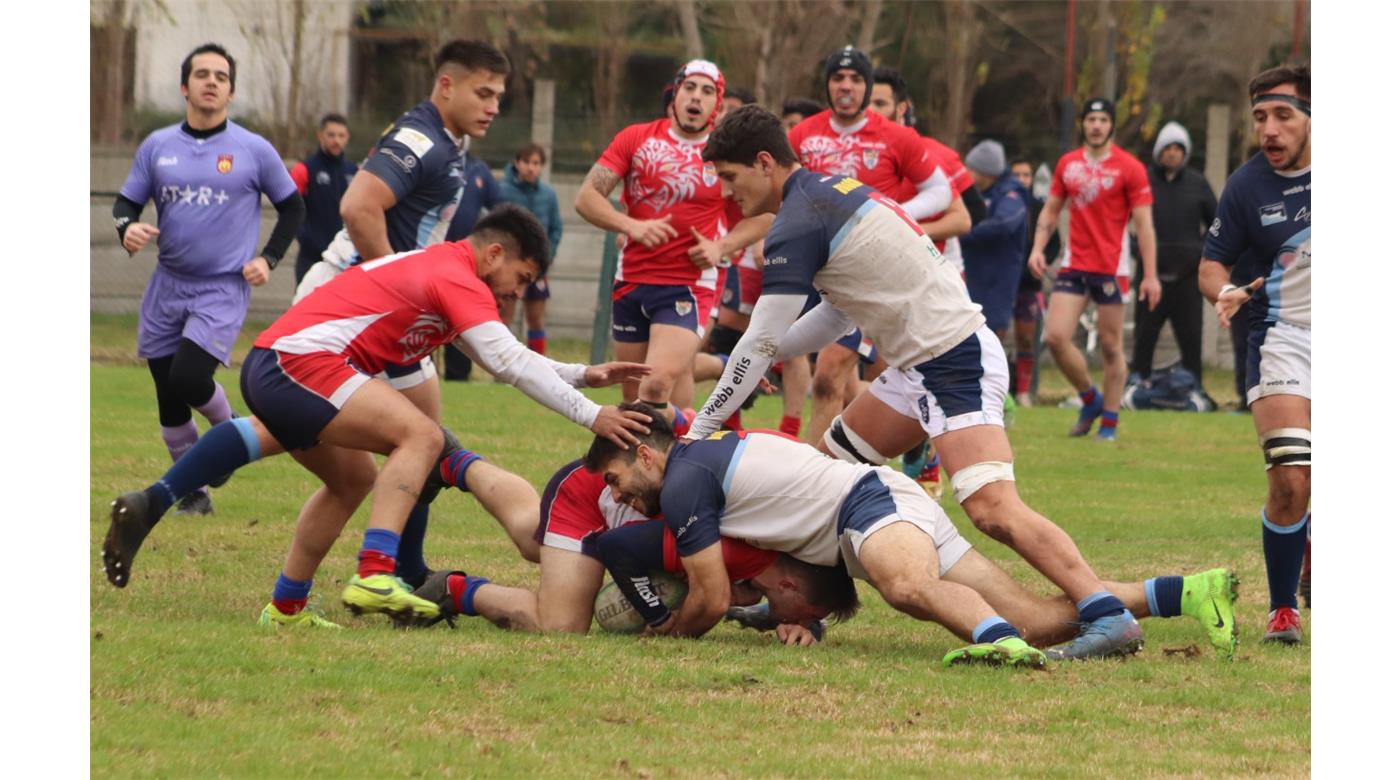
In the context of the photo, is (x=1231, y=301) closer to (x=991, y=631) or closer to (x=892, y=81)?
(x=991, y=631)

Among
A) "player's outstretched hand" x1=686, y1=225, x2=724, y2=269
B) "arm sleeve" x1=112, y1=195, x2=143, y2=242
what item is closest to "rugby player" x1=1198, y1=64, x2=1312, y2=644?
"player's outstretched hand" x1=686, y1=225, x2=724, y2=269

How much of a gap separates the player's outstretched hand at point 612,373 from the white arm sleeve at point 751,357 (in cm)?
28

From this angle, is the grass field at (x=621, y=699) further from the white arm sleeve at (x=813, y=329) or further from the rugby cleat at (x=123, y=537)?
the white arm sleeve at (x=813, y=329)

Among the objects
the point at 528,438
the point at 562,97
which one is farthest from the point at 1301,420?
the point at 562,97

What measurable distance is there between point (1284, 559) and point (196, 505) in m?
5.40

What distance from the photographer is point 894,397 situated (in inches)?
276

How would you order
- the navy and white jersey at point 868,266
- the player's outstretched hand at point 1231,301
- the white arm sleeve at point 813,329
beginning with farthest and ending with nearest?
the white arm sleeve at point 813,329, the player's outstretched hand at point 1231,301, the navy and white jersey at point 868,266

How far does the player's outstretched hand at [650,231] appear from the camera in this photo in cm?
948

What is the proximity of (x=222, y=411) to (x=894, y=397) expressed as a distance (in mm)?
3886

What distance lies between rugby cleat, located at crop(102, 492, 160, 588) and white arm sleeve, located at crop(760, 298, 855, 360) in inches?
96.9

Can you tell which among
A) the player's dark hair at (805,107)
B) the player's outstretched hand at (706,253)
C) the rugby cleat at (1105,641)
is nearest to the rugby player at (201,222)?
the player's outstretched hand at (706,253)

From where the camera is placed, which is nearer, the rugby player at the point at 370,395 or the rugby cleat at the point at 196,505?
the rugby player at the point at 370,395

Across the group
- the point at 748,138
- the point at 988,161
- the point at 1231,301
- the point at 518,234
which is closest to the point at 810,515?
the point at 748,138

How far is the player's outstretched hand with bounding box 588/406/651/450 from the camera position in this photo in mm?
6375
